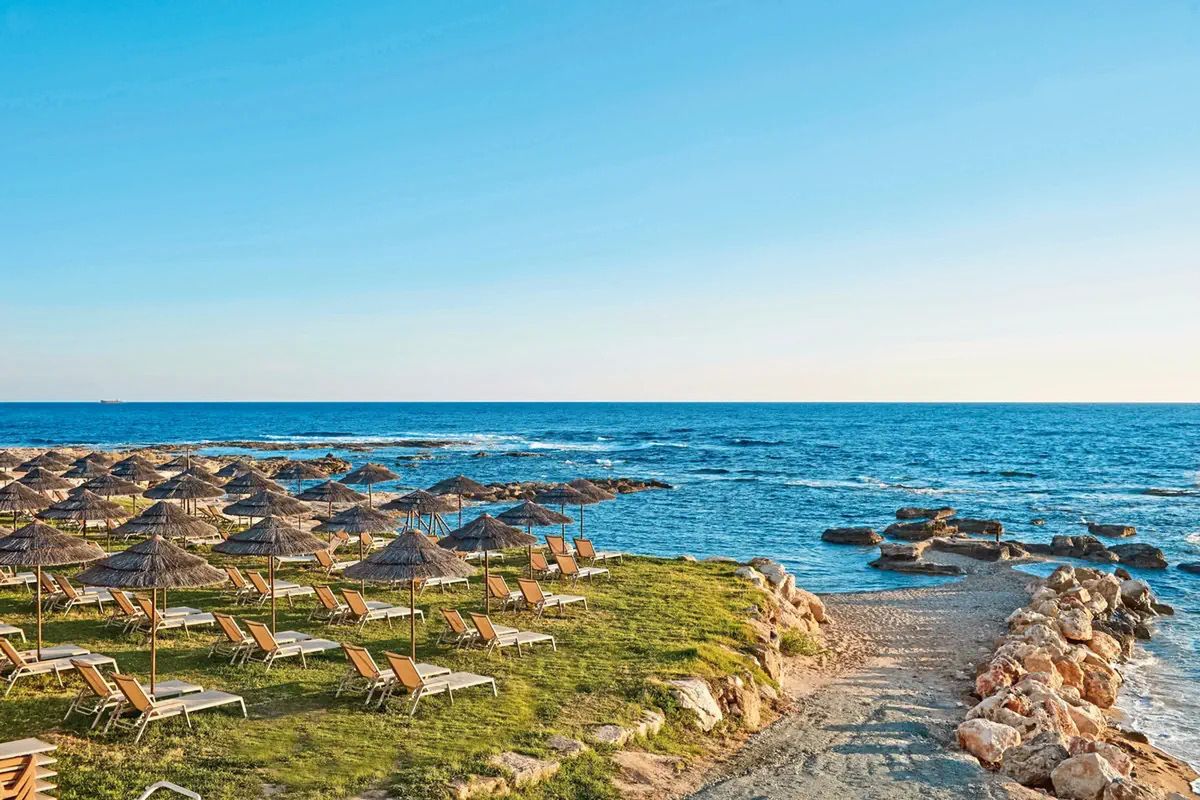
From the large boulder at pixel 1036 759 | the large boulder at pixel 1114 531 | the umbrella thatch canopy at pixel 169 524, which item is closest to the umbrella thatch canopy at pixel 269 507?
the umbrella thatch canopy at pixel 169 524

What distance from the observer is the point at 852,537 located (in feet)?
115

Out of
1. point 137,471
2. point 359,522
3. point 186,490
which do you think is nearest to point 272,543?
point 359,522

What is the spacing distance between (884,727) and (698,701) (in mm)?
2843

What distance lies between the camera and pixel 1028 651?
16.4 m

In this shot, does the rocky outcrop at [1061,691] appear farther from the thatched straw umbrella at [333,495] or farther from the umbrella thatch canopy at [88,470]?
the umbrella thatch canopy at [88,470]

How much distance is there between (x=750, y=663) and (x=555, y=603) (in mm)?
4279

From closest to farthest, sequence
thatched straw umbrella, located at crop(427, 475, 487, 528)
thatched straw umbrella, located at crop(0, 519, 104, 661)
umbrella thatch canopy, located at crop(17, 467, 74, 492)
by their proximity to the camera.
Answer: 1. thatched straw umbrella, located at crop(0, 519, 104, 661)
2. umbrella thatch canopy, located at crop(17, 467, 74, 492)
3. thatched straw umbrella, located at crop(427, 475, 487, 528)

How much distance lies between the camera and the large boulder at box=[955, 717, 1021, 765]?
11945 millimetres

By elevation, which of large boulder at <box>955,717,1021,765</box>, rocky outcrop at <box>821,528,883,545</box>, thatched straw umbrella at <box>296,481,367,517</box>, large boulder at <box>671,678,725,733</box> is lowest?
rocky outcrop at <box>821,528,883,545</box>

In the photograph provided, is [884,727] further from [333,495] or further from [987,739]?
[333,495]

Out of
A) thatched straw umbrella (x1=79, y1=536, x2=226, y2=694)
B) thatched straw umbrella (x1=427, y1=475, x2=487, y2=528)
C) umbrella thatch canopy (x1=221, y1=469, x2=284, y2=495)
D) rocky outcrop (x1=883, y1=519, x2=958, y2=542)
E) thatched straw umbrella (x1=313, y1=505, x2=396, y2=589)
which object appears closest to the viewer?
thatched straw umbrella (x1=79, y1=536, x2=226, y2=694)

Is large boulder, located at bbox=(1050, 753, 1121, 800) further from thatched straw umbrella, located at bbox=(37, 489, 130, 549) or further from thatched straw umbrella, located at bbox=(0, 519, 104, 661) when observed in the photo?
thatched straw umbrella, located at bbox=(37, 489, 130, 549)

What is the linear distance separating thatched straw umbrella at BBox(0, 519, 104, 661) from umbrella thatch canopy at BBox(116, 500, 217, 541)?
3.34 m

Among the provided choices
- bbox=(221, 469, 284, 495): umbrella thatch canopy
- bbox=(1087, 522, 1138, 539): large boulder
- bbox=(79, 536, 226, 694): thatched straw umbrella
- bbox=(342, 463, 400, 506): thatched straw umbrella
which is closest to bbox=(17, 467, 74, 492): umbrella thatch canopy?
bbox=(221, 469, 284, 495): umbrella thatch canopy
